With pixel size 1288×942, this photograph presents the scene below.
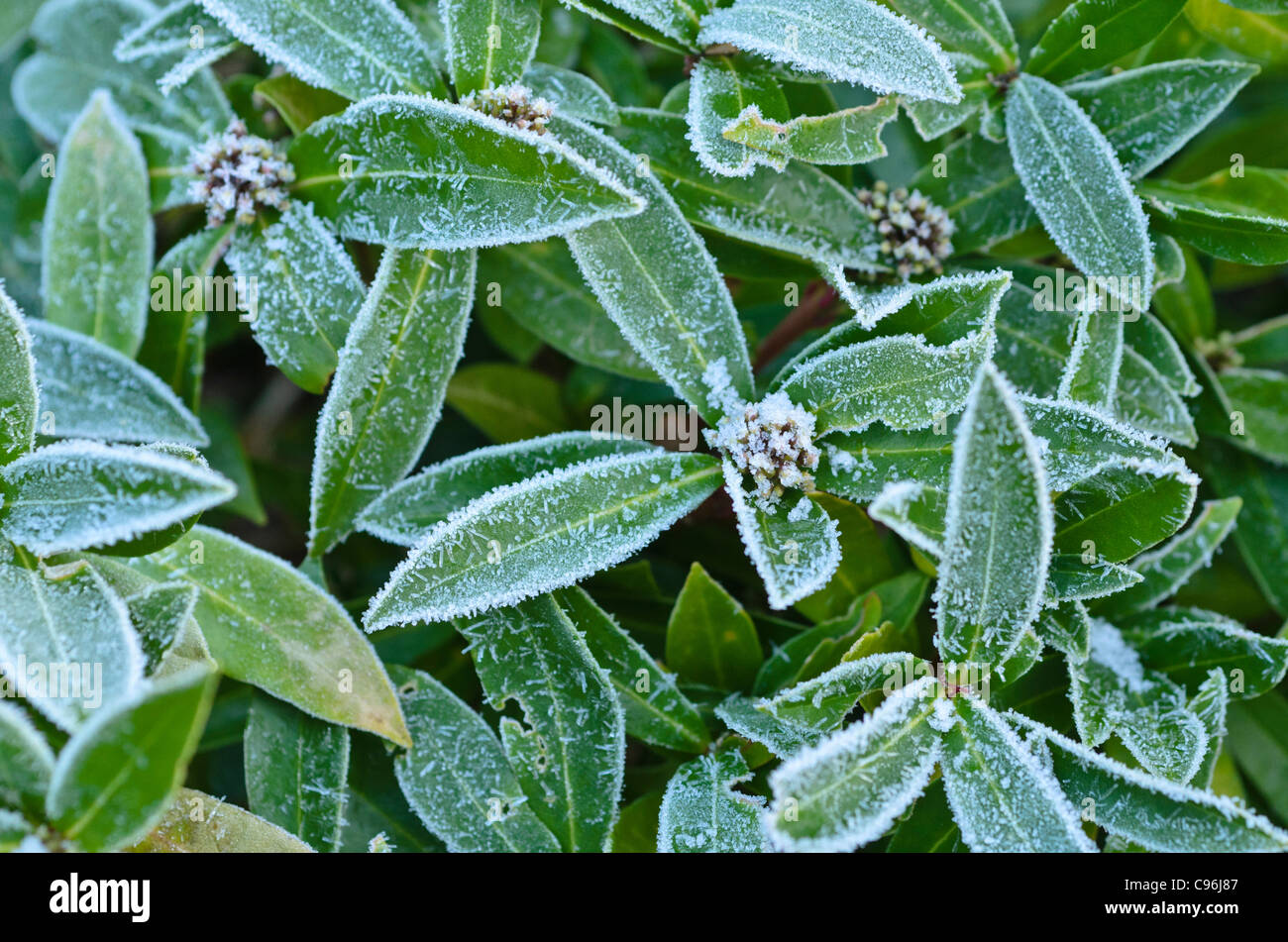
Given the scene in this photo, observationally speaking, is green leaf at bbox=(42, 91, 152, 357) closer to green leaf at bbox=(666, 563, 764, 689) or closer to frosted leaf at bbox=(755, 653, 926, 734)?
green leaf at bbox=(666, 563, 764, 689)

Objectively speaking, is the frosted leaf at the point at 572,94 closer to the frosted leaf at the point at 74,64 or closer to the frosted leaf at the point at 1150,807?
the frosted leaf at the point at 74,64

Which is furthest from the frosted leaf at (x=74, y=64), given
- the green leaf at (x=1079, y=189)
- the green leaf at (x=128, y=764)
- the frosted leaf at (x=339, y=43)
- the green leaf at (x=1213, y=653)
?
the green leaf at (x=1213, y=653)

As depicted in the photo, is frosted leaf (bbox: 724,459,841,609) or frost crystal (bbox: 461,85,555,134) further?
frost crystal (bbox: 461,85,555,134)

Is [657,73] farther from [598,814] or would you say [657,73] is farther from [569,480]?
[598,814]

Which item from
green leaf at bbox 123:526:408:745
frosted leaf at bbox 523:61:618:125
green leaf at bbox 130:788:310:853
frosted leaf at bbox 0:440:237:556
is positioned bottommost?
green leaf at bbox 130:788:310:853

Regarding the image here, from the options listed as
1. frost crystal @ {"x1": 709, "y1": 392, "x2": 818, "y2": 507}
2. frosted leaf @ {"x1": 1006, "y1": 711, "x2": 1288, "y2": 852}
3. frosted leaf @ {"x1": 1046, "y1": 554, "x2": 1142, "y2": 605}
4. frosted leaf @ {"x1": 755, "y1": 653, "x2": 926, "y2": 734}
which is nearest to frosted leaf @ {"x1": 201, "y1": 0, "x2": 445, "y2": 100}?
frost crystal @ {"x1": 709, "y1": 392, "x2": 818, "y2": 507}
